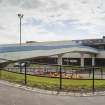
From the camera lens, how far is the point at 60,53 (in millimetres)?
49469

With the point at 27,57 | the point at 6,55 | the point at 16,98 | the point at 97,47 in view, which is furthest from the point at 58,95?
the point at 97,47

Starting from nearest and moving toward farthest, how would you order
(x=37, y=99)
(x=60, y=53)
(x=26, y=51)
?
(x=37, y=99) → (x=26, y=51) → (x=60, y=53)

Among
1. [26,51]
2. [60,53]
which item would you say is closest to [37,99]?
[26,51]

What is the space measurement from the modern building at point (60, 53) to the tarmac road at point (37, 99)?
16407 mm

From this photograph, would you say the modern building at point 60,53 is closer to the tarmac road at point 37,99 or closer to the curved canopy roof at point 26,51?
the curved canopy roof at point 26,51

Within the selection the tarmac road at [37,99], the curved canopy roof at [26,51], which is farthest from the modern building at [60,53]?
the tarmac road at [37,99]

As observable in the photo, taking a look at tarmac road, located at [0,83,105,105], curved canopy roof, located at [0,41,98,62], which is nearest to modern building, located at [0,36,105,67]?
curved canopy roof, located at [0,41,98,62]

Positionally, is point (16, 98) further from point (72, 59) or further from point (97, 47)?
point (97, 47)

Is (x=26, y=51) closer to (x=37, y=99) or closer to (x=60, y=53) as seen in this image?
(x=60, y=53)

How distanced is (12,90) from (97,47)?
207 ft

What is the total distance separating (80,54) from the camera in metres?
63.5

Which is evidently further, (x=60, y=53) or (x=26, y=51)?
(x=60, y=53)

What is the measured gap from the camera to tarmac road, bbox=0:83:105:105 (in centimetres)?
909

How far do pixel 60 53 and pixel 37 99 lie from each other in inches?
1576
